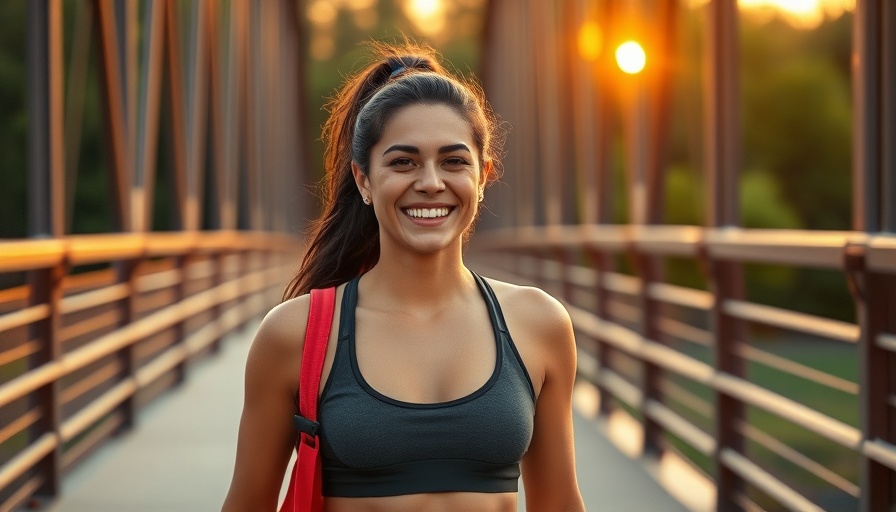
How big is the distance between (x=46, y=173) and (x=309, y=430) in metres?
2.71

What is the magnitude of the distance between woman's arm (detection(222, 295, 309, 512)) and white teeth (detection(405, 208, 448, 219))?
21 cm

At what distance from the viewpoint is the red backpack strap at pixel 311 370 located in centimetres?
191

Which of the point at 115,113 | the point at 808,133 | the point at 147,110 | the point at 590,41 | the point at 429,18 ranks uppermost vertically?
the point at 429,18

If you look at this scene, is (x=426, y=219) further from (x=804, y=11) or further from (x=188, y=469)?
(x=804, y=11)

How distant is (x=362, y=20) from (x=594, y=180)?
5201cm

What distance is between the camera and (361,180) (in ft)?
7.00

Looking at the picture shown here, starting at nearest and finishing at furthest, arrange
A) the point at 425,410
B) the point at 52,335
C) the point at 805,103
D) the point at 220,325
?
the point at 425,410, the point at 52,335, the point at 220,325, the point at 805,103

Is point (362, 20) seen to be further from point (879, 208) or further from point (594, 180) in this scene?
point (879, 208)

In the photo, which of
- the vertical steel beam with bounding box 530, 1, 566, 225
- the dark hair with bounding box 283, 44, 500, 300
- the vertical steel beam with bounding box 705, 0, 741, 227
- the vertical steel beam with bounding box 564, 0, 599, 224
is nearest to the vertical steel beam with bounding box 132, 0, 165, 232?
the vertical steel beam with bounding box 564, 0, 599, 224

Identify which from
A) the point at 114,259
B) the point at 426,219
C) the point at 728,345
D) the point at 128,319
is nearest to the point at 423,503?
the point at 426,219

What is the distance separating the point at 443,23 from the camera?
5319 cm

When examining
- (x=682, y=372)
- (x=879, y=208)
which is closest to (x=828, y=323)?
(x=879, y=208)

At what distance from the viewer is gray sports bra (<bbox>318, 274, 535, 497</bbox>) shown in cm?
188

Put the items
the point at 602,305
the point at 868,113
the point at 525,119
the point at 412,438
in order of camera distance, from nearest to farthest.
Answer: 1. the point at 412,438
2. the point at 868,113
3. the point at 602,305
4. the point at 525,119
